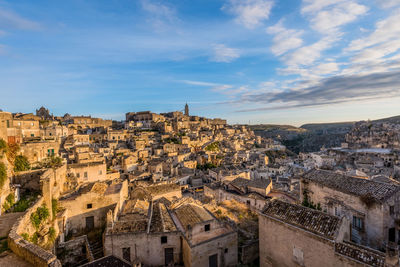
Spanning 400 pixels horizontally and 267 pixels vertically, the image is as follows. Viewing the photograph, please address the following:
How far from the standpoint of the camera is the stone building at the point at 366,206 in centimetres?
1013

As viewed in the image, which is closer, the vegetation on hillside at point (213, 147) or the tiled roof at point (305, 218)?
the tiled roof at point (305, 218)

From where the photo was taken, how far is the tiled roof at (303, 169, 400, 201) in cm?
1054

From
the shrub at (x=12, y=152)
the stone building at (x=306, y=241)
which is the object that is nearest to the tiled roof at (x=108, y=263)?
the stone building at (x=306, y=241)

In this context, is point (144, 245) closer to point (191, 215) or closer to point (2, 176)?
point (191, 215)

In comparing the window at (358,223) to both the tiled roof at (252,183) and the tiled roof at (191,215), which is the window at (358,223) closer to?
the tiled roof at (191,215)

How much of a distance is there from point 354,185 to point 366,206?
1457 mm

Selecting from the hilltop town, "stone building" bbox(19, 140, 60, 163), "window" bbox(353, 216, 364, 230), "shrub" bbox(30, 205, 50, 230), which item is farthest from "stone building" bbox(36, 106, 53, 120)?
"window" bbox(353, 216, 364, 230)

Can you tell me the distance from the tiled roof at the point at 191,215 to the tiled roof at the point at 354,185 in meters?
7.64

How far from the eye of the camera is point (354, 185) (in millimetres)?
11914

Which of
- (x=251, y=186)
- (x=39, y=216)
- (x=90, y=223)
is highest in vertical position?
(x=39, y=216)

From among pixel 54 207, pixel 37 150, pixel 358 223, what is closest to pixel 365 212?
pixel 358 223

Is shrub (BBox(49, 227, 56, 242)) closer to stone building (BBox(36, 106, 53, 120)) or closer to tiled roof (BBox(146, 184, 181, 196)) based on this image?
tiled roof (BBox(146, 184, 181, 196))

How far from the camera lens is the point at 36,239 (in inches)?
399

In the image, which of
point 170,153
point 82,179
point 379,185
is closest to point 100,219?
point 82,179
